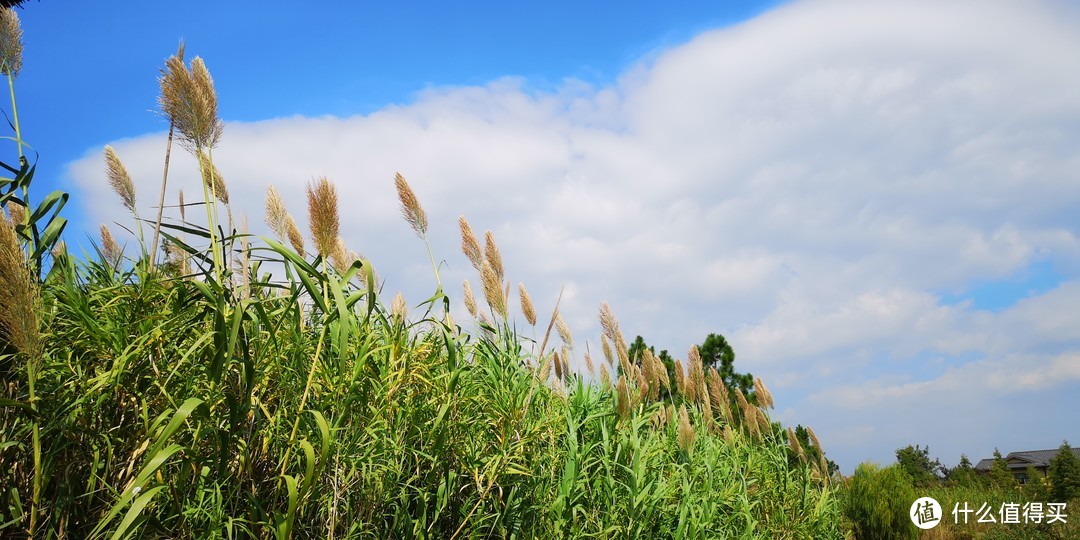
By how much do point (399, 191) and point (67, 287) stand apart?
1.63 metres

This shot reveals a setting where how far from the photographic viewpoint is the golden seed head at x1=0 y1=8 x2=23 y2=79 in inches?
103

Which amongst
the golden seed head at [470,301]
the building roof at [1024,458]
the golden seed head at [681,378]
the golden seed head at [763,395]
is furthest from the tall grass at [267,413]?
the building roof at [1024,458]

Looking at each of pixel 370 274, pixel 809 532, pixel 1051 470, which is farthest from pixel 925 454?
pixel 370 274

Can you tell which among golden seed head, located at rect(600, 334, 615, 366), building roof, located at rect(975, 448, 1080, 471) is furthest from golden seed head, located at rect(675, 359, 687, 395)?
building roof, located at rect(975, 448, 1080, 471)

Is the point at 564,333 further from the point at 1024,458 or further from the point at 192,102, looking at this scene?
the point at 1024,458

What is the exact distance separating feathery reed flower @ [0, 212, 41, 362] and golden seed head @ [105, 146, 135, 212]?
4.91 ft

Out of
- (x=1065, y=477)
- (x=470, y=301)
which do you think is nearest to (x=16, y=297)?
(x=470, y=301)

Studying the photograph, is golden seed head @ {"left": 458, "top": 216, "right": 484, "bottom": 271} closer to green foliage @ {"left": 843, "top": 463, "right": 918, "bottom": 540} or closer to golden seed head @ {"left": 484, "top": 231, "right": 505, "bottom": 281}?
golden seed head @ {"left": 484, "top": 231, "right": 505, "bottom": 281}

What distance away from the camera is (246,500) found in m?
2.04

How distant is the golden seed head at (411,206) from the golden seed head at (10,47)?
5.13 feet

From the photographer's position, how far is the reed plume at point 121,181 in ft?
9.97

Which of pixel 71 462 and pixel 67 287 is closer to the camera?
pixel 71 462

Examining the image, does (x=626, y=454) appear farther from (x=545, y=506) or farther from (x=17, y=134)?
(x=17, y=134)

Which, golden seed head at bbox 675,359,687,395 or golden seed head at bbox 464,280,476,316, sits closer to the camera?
golden seed head at bbox 464,280,476,316
